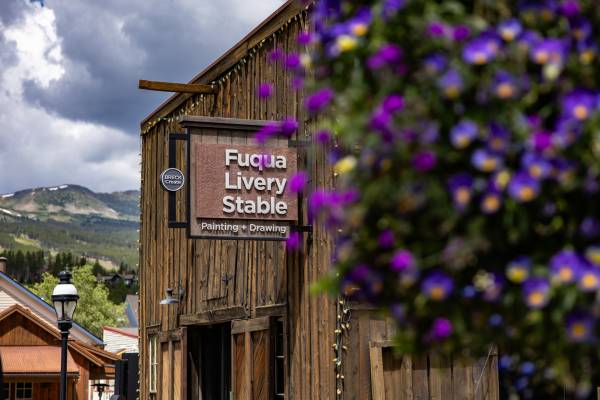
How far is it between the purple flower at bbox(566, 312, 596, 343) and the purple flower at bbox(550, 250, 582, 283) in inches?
3.8

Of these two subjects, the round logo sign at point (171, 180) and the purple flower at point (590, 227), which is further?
the round logo sign at point (171, 180)

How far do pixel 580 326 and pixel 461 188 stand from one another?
0.49m

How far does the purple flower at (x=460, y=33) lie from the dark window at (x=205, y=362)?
13.2m

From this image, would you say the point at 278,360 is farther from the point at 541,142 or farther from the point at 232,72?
the point at 541,142

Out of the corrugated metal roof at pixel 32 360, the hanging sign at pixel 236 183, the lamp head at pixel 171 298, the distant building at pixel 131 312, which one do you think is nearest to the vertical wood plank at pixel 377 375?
the hanging sign at pixel 236 183

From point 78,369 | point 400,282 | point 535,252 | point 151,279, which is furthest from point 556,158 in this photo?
point 78,369

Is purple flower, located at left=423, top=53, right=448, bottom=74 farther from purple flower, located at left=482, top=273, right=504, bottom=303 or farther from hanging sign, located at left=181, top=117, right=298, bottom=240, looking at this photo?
hanging sign, located at left=181, top=117, right=298, bottom=240

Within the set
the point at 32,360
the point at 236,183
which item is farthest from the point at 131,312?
the point at 236,183

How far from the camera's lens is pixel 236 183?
11656 mm

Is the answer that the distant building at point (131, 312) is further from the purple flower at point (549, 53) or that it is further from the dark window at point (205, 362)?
the purple flower at point (549, 53)

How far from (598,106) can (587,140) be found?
105 millimetres

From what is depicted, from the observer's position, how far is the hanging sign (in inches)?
452

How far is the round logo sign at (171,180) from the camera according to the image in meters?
12.9

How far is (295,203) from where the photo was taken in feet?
38.7
